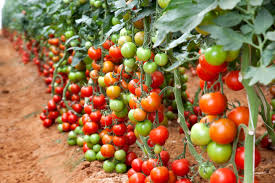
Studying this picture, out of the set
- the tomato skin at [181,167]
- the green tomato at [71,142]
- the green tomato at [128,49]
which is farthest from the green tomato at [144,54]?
the green tomato at [71,142]

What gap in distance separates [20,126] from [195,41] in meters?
3.09

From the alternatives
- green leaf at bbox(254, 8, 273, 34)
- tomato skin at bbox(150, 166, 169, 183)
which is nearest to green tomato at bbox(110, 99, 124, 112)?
tomato skin at bbox(150, 166, 169, 183)

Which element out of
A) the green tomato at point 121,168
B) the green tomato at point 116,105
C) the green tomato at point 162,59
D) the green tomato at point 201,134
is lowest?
the green tomato at point 121,168

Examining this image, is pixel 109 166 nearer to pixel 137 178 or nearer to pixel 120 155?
pixel 120 155

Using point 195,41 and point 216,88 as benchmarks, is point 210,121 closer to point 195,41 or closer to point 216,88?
point 216,88

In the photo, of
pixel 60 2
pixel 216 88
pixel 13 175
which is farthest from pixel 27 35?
pixel 216 88

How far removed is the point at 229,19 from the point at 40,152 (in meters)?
2.52

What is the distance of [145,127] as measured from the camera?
1482mm

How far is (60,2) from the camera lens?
2.75 metres

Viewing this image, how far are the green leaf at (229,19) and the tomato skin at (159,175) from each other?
0.82m

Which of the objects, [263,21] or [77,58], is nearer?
[263,21]

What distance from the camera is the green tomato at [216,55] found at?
0.92 m

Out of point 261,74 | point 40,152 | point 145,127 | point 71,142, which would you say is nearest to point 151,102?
point 145,127

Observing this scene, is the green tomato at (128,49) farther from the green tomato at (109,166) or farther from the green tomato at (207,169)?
the green tomato at (109,166)
